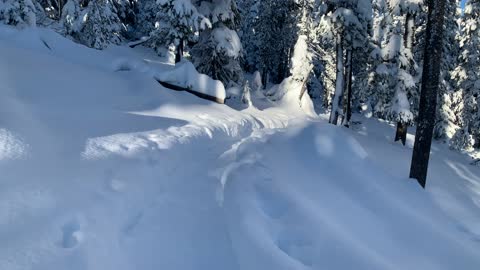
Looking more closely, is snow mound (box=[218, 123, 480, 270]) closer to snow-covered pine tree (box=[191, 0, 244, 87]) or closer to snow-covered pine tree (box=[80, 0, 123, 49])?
snow-covered pine tree (box=[191, 0, 244, 87])

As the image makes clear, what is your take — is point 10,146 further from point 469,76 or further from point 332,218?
point 469,76

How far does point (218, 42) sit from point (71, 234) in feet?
50.2

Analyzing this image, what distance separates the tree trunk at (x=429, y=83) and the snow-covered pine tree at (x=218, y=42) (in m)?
11.0

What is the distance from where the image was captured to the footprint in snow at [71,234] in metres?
3.82

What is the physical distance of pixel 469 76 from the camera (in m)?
26.7

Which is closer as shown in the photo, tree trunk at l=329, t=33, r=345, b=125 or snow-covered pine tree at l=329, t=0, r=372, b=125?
snow-covered pine tree at l=329, t=0, r=372, b=125

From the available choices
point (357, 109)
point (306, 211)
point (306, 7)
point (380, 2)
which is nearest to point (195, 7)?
point (380, 2)

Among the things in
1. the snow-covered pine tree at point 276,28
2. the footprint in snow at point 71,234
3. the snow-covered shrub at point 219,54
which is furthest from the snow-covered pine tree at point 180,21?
the snow-covered pine tree at point 276,28

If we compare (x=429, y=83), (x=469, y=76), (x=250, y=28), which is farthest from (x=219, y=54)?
(x=250, y=28)

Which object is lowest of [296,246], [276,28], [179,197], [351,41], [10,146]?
[296,246]

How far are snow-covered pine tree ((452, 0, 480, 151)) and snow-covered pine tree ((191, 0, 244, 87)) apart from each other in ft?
51.7

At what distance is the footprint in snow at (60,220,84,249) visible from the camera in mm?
3824

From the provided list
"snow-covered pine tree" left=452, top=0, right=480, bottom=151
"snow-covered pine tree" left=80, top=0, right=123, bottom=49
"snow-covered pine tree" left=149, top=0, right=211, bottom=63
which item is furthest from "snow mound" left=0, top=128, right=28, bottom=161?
"snow-covered pine tree" left=452, top=0, right=480, bottom=151

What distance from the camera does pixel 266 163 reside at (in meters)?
8.88
